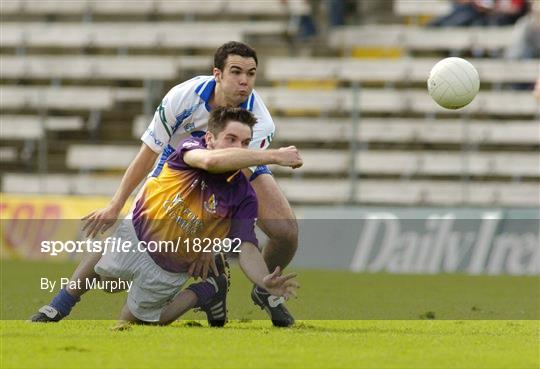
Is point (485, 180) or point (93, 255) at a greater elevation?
point (93, 255)

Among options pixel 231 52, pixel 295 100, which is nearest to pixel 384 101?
pixel 295 100

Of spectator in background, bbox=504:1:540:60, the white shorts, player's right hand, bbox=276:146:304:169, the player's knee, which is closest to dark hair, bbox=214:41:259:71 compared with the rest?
the player's knee

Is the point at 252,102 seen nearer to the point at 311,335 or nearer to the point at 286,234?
the point at 286,234

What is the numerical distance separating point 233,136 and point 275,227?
3.88 feet

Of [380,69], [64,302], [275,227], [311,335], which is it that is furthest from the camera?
[380,69]

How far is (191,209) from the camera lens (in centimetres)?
823

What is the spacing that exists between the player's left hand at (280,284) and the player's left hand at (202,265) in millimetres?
929

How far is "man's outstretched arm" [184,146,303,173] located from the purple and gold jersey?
0.58 ft

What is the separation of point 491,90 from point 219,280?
39.9ft

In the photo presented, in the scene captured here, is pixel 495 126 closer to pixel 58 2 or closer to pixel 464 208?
pixel 464 208

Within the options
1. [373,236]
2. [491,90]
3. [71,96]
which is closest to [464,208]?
[373,236]

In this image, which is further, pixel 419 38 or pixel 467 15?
pixel 419 38

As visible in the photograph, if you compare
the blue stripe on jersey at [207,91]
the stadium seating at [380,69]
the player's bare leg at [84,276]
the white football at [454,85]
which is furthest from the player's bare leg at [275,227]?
the stadium seating at [380,69]

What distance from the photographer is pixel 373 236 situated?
17203mm
